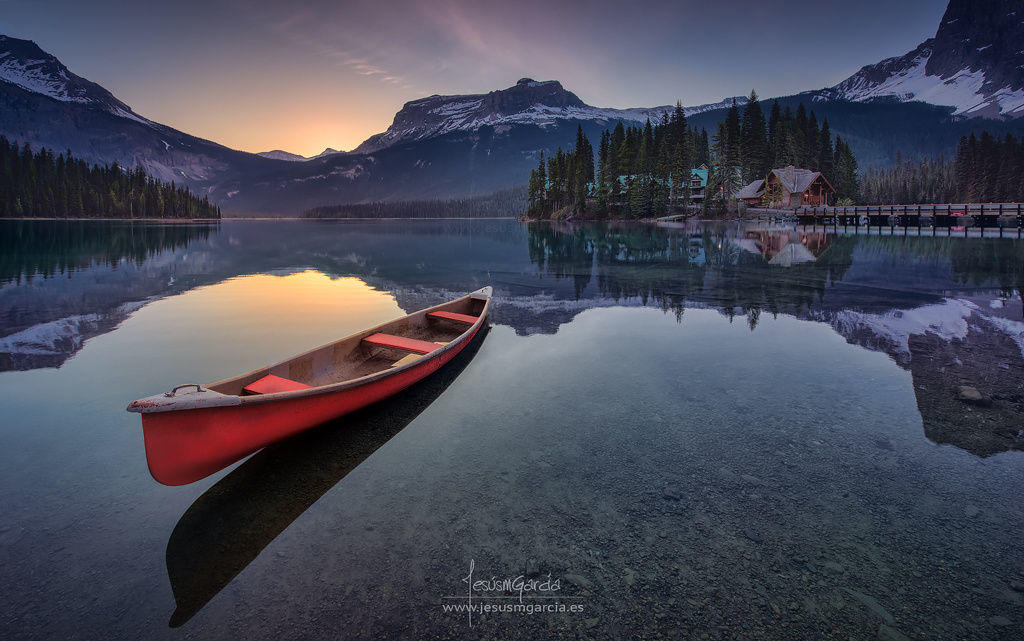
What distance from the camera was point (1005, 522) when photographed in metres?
6.23

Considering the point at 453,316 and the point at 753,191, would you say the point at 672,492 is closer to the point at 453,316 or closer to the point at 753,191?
the point at 453,316

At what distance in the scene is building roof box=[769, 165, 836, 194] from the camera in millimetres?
90188

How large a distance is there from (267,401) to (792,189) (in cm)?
10418

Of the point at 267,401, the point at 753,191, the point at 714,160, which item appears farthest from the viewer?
the point at 714,160

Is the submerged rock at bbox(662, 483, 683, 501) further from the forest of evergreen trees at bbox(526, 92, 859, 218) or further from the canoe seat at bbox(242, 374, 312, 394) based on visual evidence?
the forest of evergreen trees at bbox(526, 92, 859, 218)

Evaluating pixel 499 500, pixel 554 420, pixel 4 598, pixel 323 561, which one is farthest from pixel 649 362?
pixel 4 598

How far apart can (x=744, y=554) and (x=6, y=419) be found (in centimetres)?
1344

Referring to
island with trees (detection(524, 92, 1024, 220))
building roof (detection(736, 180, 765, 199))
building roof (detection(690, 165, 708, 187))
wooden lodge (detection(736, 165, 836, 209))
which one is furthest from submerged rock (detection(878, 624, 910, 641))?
building roof (detection(690, 165, 708, 187))

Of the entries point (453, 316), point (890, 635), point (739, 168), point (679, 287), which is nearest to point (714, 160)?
point (739, 168)

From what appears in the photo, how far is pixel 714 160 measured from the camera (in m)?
106

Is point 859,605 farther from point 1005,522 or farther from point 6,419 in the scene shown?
point 6,419

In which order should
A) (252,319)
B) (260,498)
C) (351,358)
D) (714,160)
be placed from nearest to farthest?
(260,498), (351,358), (252,319), (714,160)

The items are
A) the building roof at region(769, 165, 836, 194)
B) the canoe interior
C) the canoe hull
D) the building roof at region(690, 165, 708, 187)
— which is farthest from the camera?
the building roof at region(690, 165, 708, 187)
